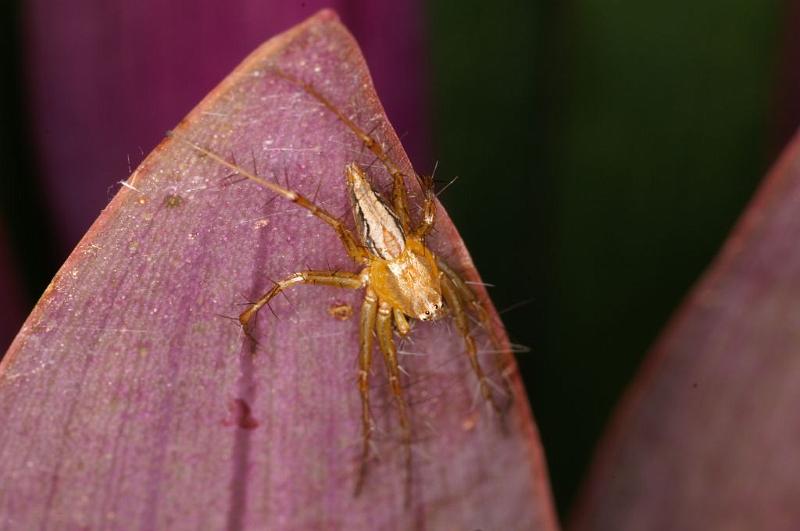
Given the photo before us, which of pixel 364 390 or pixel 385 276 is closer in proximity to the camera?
pixel 364 390

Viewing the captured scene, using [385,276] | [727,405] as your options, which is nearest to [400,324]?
[385,276]

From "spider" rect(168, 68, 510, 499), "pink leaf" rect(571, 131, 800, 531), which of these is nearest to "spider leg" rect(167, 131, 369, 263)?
"spider" rect(168, 68, 510, 499)

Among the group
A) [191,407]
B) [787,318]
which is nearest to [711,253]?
[787,318]

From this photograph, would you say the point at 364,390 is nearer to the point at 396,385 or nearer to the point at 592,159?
the point at 396,385

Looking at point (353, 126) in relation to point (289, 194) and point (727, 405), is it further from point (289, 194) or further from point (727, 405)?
point (727, 405)

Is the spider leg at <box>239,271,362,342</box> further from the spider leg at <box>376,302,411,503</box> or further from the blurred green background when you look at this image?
the blurred green background

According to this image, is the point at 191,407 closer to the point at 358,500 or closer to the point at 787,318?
the point at 358,500

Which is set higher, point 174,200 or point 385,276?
point 174,200
